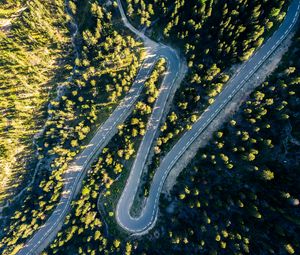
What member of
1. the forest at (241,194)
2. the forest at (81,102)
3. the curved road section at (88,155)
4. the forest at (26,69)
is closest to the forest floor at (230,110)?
the forest at (241,194)

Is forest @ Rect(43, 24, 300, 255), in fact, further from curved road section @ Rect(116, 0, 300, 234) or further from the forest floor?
curved road section @ Rect(116, 0, 300, 234)

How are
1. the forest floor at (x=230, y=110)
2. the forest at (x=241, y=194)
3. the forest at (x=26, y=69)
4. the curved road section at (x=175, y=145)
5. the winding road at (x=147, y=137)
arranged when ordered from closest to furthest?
the forest at (x=241, y=194) → the forest floor at (x=230, y=110) → the curved road section at (x=175, y=145) → the winding road at (x=147, y=137) → the forest at (x=26, y=69)

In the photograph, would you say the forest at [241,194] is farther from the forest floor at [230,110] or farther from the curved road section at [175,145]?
the curved road section at [175,145]

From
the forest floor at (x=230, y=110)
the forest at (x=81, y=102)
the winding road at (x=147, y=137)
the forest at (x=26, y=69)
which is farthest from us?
the forest at (x=26, y=69)

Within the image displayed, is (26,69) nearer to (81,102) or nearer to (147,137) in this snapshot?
(81,102)

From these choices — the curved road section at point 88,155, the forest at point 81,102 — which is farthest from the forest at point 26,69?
the curved road section at point 88,155

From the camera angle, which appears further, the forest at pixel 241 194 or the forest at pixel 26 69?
the forest at pixel 26 69

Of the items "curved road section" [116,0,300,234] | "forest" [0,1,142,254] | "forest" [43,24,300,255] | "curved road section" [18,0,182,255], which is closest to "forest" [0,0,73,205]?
"forest" [0,1,142,254]

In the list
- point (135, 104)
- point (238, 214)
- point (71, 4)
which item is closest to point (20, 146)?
point (135, 104)
